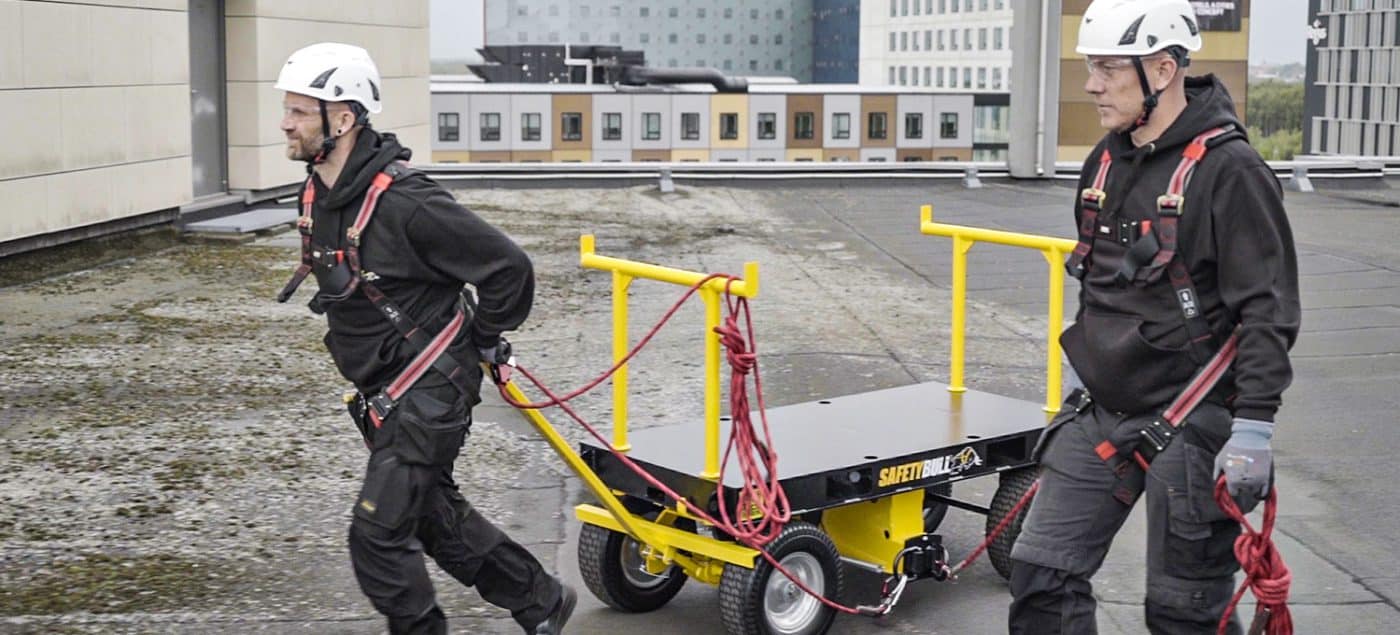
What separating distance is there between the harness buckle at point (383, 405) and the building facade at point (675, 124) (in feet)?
284

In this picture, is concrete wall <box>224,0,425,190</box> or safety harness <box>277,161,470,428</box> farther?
concrete wall <box>224,0,425,190</box>

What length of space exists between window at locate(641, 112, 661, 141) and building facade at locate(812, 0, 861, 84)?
82631 millimetres

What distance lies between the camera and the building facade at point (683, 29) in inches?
6156

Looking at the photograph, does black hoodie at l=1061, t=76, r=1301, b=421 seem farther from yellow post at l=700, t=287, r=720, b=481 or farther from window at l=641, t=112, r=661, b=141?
window at l=641, t=112, r=661, b=141

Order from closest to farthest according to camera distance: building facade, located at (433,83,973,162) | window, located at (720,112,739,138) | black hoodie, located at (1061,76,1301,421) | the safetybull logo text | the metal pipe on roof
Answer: black hoodie, located at (1061,76,1301,421), the safetybull logo text, building facade, located at (433,83,973,162), window, located at (720,112,739,138), the metal pipe on roof

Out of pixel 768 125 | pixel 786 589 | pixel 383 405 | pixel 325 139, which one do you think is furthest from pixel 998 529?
pixel 768 125

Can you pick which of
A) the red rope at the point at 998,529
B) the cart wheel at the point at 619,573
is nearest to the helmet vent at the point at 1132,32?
the red rope at the point at 998,529

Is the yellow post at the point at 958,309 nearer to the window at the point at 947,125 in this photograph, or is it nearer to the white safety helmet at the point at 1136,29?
the white safety helmet at the point at 1136,29

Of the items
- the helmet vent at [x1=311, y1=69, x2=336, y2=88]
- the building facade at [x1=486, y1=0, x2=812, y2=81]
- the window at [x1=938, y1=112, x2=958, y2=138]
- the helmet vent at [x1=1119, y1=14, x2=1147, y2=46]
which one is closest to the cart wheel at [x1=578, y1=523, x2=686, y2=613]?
the helmet vent at [x1=311, y1=69, x2=336, y2=88]

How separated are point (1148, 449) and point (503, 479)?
4.47m

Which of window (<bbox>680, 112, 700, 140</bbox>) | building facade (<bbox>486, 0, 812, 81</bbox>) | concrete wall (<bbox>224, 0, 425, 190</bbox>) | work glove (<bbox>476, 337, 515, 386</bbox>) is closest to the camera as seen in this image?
work glove (<bbox>476, 337, 515, 386</bbox>)

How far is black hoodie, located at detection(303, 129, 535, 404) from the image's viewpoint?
5.37m

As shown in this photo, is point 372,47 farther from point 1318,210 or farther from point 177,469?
point 177,469

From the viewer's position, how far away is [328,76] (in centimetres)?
541
